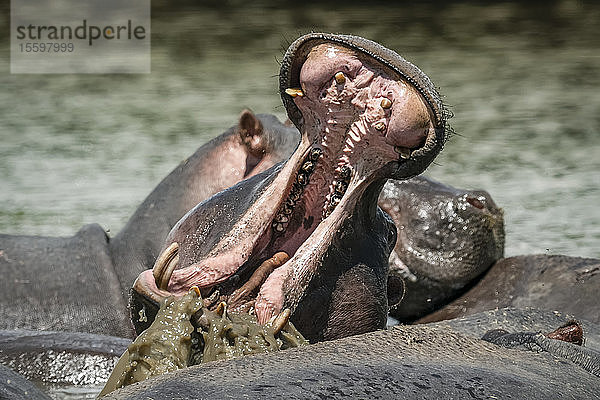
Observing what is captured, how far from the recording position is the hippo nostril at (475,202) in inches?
170

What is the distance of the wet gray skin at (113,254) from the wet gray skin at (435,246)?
1.87 feet

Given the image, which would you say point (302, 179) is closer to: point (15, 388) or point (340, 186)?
point (340, 186)

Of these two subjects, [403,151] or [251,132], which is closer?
[403,151]

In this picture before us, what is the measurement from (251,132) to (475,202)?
0.89 metres

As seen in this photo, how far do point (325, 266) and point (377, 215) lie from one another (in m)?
0.22

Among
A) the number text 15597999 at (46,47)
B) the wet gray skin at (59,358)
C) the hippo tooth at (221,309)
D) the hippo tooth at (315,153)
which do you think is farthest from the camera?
the number text 15597999 at (46,47)

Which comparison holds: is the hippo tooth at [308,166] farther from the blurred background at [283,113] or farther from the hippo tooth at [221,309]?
the blurred background at [283,113]

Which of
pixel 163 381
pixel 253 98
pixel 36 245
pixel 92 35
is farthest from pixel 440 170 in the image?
pixel 92 35

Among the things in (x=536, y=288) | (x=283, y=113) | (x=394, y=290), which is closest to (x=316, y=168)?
(x=394, y=290)

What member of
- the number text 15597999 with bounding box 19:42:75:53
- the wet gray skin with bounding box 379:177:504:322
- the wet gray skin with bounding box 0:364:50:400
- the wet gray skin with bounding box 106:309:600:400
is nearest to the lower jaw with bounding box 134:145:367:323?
the wet gray skin with bounding box 106:309:600:400

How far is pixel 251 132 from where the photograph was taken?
4000mm

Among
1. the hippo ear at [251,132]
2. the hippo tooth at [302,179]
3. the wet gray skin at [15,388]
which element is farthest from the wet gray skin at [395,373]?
the hippo ear at [251,132]

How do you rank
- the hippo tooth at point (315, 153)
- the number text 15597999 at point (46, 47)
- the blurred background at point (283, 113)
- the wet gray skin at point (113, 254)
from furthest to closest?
1. the number text 15597999 at point (46, 47)
2. the blurred background at point (283, 113)
3. the wet gray skin at point (113, 254)
4. the hippo tooth at point (315, 153)

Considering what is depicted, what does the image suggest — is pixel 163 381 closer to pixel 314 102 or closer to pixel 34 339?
pixel 314 102
